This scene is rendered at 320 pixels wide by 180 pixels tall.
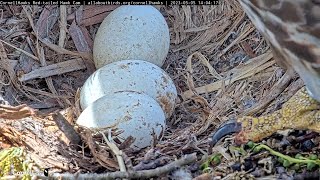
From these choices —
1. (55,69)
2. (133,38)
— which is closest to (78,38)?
(55,69)

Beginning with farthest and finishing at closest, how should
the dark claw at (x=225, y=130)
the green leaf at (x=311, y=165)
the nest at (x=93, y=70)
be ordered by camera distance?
1. the nest at (x=93, y=70)
2. the dark claw at (x=225, y=130)
3. the green leaf at (x=311, y=165)

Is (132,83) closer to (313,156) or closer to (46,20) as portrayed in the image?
(46,20)

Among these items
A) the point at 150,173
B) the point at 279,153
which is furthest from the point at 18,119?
the point at 279,153

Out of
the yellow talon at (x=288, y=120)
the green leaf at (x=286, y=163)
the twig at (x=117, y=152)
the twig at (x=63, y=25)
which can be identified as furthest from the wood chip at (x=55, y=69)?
the green leaf at (x=286, y=163)

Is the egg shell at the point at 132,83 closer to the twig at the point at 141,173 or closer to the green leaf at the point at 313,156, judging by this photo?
the twig at the point at 141,173

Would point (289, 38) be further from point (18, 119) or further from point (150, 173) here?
point (18, 119)

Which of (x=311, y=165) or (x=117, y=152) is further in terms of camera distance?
(x=117, y=152)

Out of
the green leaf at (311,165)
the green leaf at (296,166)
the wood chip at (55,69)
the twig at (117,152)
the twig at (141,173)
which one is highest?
the green leaf at (311,165)

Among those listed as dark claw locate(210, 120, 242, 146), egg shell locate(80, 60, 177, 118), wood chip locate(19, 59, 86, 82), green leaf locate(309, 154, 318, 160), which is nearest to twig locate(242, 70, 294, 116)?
dark claw locate(210, 120, 242, 146)
